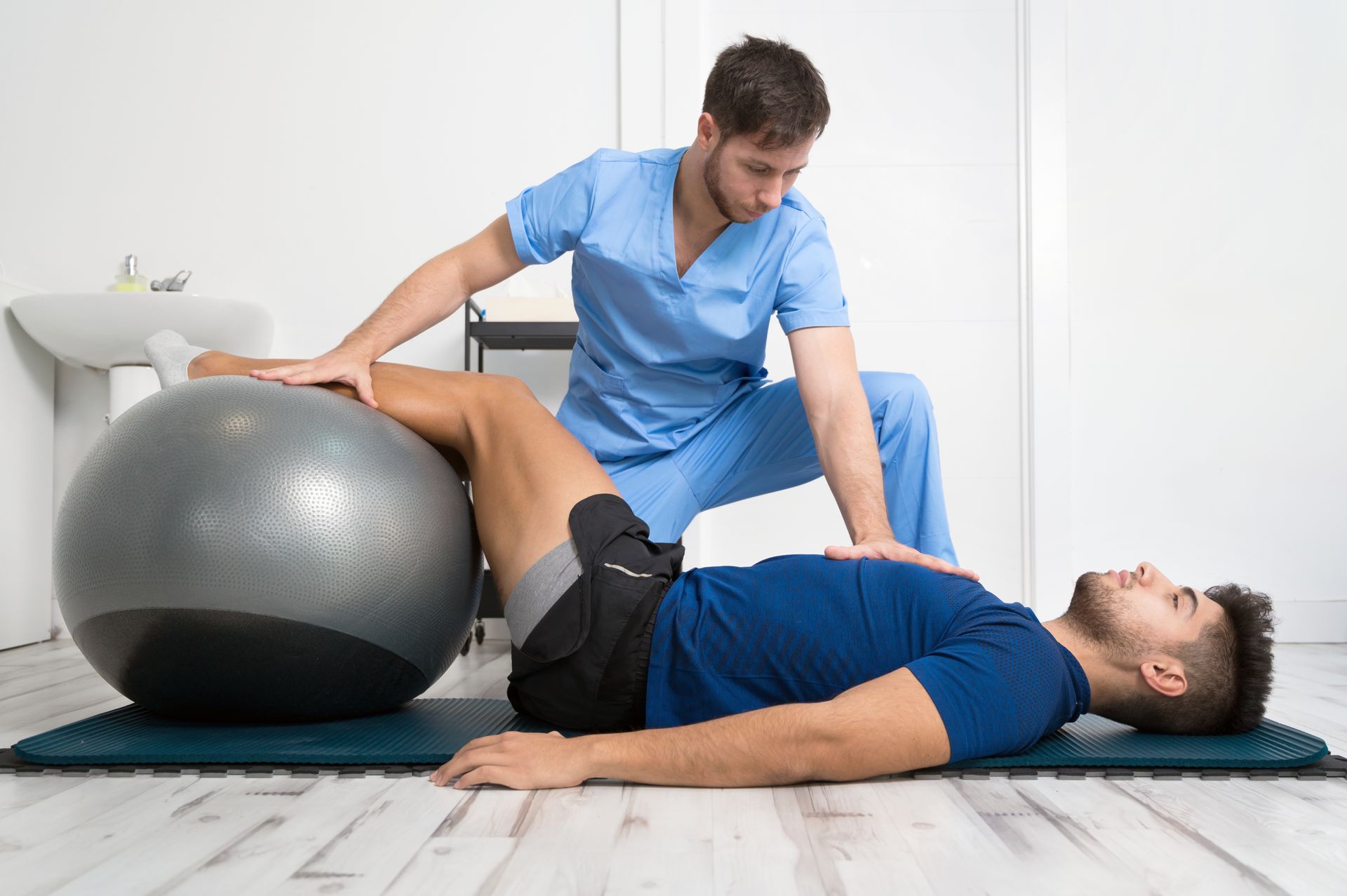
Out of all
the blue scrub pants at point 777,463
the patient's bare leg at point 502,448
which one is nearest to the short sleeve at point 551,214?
the patient's bare leg at point 502,448

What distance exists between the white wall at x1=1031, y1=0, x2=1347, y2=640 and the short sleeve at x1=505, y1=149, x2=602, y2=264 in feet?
6.44

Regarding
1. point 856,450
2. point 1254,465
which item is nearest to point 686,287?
point 856,450

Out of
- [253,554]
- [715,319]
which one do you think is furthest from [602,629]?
[715,319]

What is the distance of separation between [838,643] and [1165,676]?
19.5 inches

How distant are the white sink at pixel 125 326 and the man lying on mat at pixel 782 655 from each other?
1610mm

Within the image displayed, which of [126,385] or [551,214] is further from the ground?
[551,214]

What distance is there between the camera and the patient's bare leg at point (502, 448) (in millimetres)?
1500

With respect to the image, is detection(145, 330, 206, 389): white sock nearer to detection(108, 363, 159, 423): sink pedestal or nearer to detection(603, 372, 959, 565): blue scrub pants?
detection(603, 372, 959, 565): blue scrub pants

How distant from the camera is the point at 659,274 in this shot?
197cm

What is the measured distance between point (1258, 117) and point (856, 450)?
2390 mm

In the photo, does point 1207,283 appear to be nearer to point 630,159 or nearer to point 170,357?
point 630,159

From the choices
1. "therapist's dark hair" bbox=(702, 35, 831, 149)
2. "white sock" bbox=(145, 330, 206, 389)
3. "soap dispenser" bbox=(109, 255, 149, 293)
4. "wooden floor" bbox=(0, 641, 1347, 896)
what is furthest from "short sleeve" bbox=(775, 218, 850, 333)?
"soap dispenser" bbox=(109, 255, 149, 293)

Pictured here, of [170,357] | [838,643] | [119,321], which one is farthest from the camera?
[119,321]

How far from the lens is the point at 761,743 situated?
119cm
